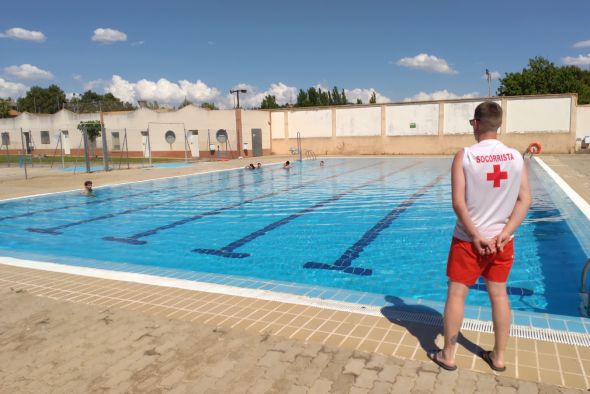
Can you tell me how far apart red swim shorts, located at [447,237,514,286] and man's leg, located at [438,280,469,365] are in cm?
6

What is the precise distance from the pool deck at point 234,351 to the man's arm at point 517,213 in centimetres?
84

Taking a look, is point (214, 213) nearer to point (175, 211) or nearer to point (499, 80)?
point (175, 211)

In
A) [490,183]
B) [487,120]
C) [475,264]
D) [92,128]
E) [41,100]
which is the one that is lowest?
[475,264]

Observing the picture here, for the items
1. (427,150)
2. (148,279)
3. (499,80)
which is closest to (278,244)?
(148,279)

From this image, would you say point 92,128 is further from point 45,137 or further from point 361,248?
point 361,248

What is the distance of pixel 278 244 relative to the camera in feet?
26.1

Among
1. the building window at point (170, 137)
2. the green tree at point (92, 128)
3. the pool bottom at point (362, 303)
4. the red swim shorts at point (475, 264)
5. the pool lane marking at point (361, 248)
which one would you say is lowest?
the pool lane marking at point (361, 248)

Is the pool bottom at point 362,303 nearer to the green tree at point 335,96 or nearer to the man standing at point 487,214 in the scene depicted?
the man standing at point 487,214

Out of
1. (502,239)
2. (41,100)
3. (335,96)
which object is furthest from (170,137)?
(41,100)

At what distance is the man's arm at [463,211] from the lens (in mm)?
2656

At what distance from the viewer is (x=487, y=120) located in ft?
8.80

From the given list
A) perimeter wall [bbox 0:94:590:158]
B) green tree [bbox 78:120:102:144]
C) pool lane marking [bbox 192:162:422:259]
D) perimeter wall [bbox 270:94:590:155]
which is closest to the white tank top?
pool lane marking [bbox 192:162:422:259]

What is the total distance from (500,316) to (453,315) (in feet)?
0.94

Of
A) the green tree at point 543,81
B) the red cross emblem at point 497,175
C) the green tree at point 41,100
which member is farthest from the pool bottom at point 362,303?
the green tree at point 41,100
